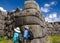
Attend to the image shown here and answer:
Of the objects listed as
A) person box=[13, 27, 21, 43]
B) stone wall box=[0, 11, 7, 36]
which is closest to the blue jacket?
person box=[13, 27, 21, 43]

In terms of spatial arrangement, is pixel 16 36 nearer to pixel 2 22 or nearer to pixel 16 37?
pixel 16 37

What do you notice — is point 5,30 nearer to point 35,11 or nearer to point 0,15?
point 0,15

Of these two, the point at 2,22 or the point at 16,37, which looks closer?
the point at 16,37

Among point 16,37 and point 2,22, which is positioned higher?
point 2,22

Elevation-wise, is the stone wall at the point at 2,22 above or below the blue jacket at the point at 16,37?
above

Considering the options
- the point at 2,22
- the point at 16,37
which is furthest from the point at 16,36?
the point at 2,22

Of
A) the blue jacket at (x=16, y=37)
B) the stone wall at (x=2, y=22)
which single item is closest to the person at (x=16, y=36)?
the blue jacket at (x=16, y=37)

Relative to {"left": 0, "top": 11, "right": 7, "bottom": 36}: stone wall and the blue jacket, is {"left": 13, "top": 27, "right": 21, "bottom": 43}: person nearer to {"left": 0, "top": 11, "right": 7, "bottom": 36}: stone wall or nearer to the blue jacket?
the blue jacket

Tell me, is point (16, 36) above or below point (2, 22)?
below

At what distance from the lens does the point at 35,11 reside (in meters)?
16.6

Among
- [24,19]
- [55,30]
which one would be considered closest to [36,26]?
[24,19]

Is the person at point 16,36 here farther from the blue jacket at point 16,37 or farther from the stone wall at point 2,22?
the stone wall at point 2,22

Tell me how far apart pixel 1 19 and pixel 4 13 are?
1454mm

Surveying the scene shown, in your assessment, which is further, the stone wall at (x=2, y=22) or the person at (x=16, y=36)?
the stone wall at (x=2, y=22)
